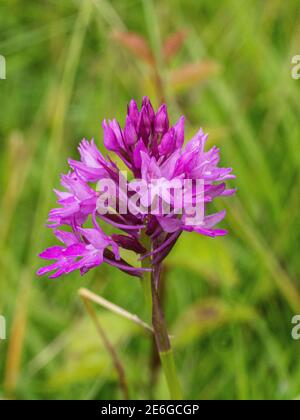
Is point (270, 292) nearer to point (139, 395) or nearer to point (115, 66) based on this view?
point (139, 395)

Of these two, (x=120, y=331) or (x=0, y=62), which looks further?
(x=0, y=62)

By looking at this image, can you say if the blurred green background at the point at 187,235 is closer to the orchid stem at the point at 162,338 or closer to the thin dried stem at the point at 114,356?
the thin dried stem at the point at 114,356

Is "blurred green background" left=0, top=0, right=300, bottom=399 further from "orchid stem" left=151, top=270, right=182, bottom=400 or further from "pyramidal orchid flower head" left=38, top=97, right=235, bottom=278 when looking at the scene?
"pyramidal orchid flower head" left=38, top=97, right=235, bottom=278

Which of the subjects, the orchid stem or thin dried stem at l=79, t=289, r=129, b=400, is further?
thin dried stem at l=79, t=289, r=129, b=400

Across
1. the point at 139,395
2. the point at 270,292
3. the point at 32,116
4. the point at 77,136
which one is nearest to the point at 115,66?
the point at 77,136

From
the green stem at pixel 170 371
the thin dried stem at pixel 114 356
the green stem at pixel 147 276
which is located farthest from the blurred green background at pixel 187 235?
the green stem at pixel 147 276

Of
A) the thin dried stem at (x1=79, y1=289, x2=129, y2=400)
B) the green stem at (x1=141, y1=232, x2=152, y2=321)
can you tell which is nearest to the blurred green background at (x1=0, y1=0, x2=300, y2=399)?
the thin dried stem at (x1=79, y1=289, x2=129, y2=400)
